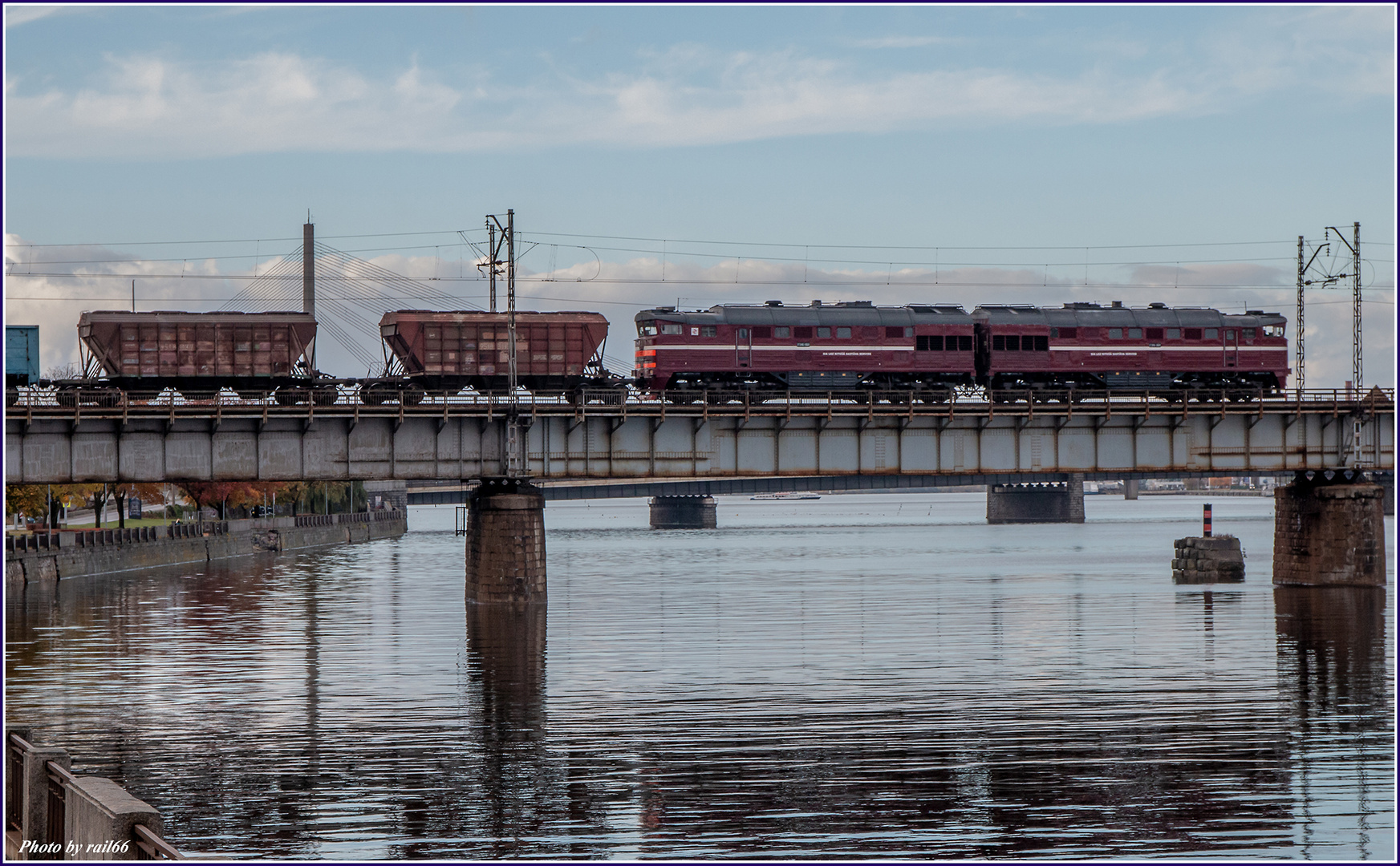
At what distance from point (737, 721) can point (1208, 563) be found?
50.4 metres

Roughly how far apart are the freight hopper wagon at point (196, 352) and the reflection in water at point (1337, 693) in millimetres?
37231

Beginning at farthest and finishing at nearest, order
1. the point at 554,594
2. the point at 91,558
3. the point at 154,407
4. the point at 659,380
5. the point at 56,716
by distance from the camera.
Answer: the point at 91,558
the point at 554,594
the point at 659,380
the point at 154,407
the point at 56,716

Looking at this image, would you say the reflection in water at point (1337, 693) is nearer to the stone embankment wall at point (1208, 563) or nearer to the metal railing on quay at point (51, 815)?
the stone embankment wall at point (1208, 563)

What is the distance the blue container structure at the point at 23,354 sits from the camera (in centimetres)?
6181

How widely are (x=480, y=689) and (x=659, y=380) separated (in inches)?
1016

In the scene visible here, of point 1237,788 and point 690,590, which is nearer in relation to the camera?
point 1237,788

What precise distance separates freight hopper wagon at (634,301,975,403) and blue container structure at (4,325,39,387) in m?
25.7

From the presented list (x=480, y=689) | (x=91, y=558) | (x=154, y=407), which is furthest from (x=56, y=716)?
(x=91, y=558)

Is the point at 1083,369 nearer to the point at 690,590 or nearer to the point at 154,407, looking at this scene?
the point at 690,590

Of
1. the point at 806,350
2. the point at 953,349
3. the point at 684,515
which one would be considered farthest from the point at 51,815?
the point at 684,515

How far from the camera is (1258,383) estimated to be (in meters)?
68.1

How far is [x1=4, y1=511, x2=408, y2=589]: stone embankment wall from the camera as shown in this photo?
76.3 meters

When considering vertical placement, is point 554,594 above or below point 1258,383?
below

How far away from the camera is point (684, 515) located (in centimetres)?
19175
